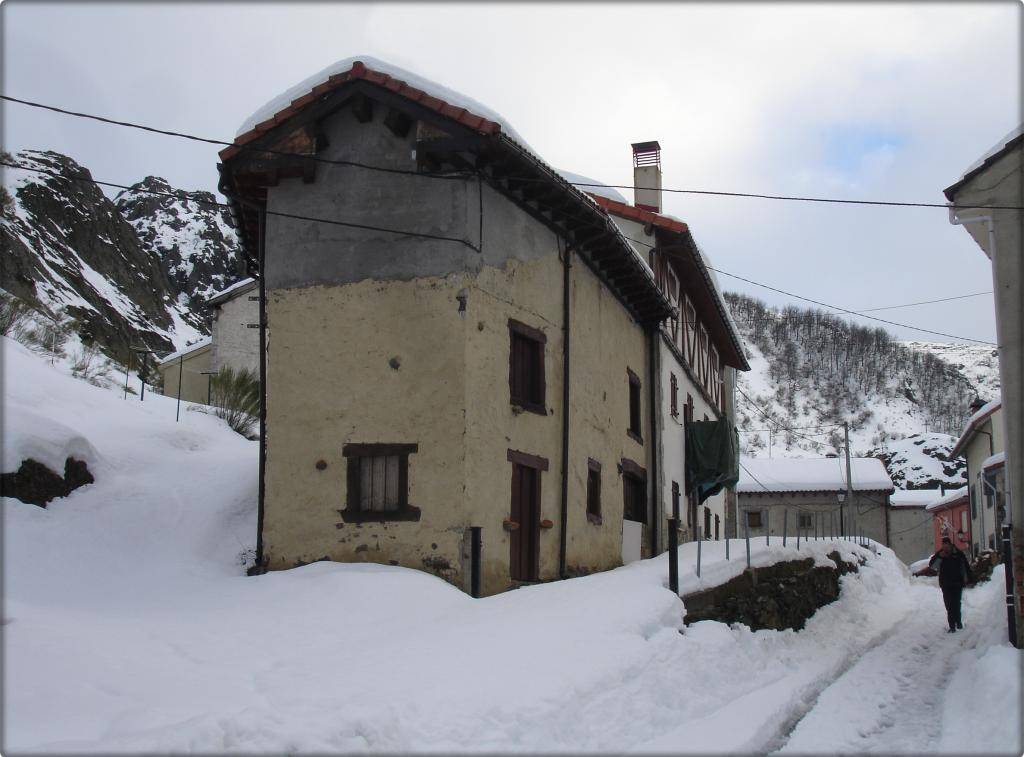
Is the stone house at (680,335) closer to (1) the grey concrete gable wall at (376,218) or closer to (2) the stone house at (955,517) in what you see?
(1) the grey concrete gable wall at (376,218)

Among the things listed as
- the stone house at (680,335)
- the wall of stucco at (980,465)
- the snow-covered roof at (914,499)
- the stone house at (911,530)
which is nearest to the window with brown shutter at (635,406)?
the stone house at (680,335)

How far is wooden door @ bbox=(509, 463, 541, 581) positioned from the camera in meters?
13.8

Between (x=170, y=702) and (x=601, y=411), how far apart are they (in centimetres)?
1111

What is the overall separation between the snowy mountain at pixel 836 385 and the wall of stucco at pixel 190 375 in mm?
85722

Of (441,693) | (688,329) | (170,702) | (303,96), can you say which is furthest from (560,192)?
(688,329)

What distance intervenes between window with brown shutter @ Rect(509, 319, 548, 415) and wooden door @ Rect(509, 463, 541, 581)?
3.24 feet

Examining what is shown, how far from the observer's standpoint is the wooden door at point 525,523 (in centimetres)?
1383

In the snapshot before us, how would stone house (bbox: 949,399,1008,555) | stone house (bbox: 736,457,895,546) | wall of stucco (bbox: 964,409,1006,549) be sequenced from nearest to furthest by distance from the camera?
stone house (bbox: 949,399,1008,555) → wall of stucco (bbox: 964,409,1006,549) → stone house (bbox: 736,457,895,546)

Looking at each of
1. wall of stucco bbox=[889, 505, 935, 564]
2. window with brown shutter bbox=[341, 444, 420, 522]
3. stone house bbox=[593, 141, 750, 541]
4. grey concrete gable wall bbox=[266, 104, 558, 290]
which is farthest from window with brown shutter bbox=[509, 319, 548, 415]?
wall of stucco bbox=[889, 505, 935, 564]

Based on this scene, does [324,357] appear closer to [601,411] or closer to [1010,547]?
[601,411]

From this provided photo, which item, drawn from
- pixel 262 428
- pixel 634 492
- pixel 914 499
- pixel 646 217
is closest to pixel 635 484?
pixel 634 492

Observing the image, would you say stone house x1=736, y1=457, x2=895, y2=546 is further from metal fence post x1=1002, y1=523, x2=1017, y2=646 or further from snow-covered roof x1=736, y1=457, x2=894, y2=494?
metal fence post x1=1002, y1=523, x2=1017, y2=646

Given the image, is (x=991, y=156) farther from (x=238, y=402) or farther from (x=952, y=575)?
(x=238, y=402)

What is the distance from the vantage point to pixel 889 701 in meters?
10.7
